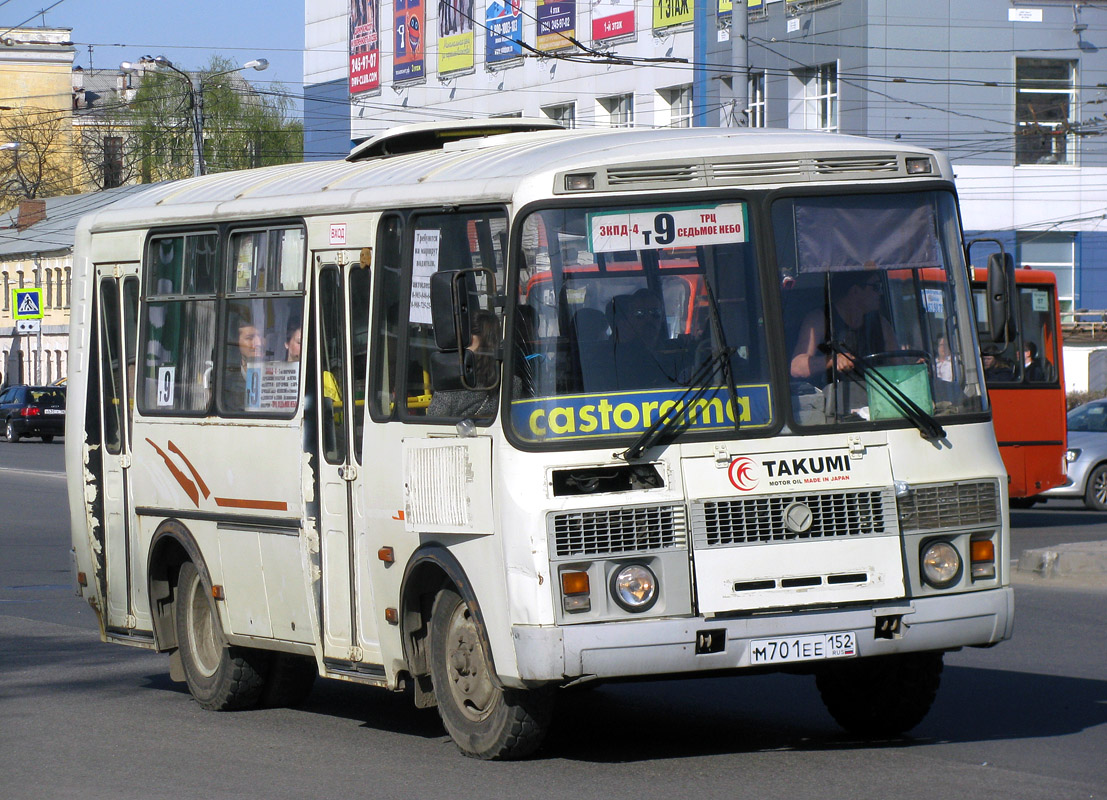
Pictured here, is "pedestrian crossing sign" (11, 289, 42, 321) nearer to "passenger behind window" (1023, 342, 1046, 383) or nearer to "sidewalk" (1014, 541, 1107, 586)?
"passenger behind window" (1023, 342, 1046, 383)

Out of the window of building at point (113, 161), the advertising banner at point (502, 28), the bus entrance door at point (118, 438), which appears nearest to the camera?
the bus entrance door at point (118, 438)

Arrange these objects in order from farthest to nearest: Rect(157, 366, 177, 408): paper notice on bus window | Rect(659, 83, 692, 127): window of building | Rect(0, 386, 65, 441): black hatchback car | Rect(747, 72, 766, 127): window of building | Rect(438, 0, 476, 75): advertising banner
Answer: Rect(438, 0, 476, 75): advertising banner < Rect(659, 83, 692, 127): window of building < Rect(747, 72, 766, 127): window of building < Rect(0, 386, 65, 441): black hatchback car < Rect(157, 366, 177, 408): paper notice on bus window

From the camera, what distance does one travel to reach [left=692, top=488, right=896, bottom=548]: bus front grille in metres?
7.34

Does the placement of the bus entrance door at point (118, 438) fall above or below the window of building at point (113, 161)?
below


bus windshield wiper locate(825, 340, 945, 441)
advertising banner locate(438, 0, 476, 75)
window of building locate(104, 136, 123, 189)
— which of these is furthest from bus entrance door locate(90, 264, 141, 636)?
window of building locate(104, 136, 123, 189)

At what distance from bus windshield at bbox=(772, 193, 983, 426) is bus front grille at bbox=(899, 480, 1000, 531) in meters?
0.32

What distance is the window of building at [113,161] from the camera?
275 feet

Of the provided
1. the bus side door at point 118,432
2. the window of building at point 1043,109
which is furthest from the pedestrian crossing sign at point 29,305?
the bus side door at point 118,432

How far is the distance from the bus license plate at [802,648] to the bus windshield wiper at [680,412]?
0.88 meters

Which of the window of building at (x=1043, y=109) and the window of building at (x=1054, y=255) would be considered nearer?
the window of building at (x=1043, y=109)

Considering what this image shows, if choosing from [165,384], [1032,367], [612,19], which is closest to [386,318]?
[165,384]

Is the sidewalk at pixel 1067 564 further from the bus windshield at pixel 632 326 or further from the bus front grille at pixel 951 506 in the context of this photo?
the bus windshield at pixel 632 326

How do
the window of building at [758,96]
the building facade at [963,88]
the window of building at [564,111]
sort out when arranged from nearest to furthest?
1. the building facade at [963,88]
2. the window of building at [758,96]
3. the window of building at [564,111]

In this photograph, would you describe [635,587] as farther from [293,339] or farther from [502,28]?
[502,28]
